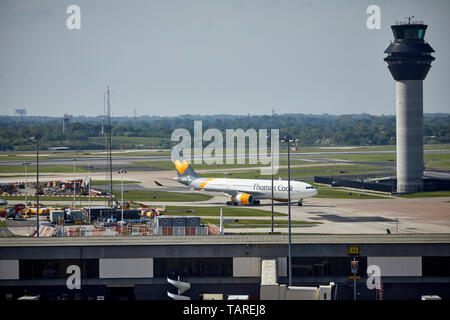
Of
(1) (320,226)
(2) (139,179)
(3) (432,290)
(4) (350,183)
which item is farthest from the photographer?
(2) (139,179)

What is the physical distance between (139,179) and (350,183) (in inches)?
2075

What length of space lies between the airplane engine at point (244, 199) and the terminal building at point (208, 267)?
59831mm

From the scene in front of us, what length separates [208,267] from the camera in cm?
5606

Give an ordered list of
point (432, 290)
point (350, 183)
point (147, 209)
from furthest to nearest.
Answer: point (350, 183), point (147, 209), point (432, 290)

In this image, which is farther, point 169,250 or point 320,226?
point 320,226

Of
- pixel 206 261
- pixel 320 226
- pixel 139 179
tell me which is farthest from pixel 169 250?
pixel 139 179

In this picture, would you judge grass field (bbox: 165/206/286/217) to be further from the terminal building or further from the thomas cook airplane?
the terminal building

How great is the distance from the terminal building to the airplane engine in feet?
196

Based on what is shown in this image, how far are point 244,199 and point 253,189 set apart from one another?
2.33 meters

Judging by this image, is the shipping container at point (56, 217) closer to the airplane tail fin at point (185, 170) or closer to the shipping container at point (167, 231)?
the shipping container at point (167, 231)

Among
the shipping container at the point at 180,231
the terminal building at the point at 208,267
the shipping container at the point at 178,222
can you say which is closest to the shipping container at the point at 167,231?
the shipping container at the point at 180,231

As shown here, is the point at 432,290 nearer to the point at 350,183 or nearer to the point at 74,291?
the point at 74,291

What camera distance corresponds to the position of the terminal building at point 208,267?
55.5 metres
